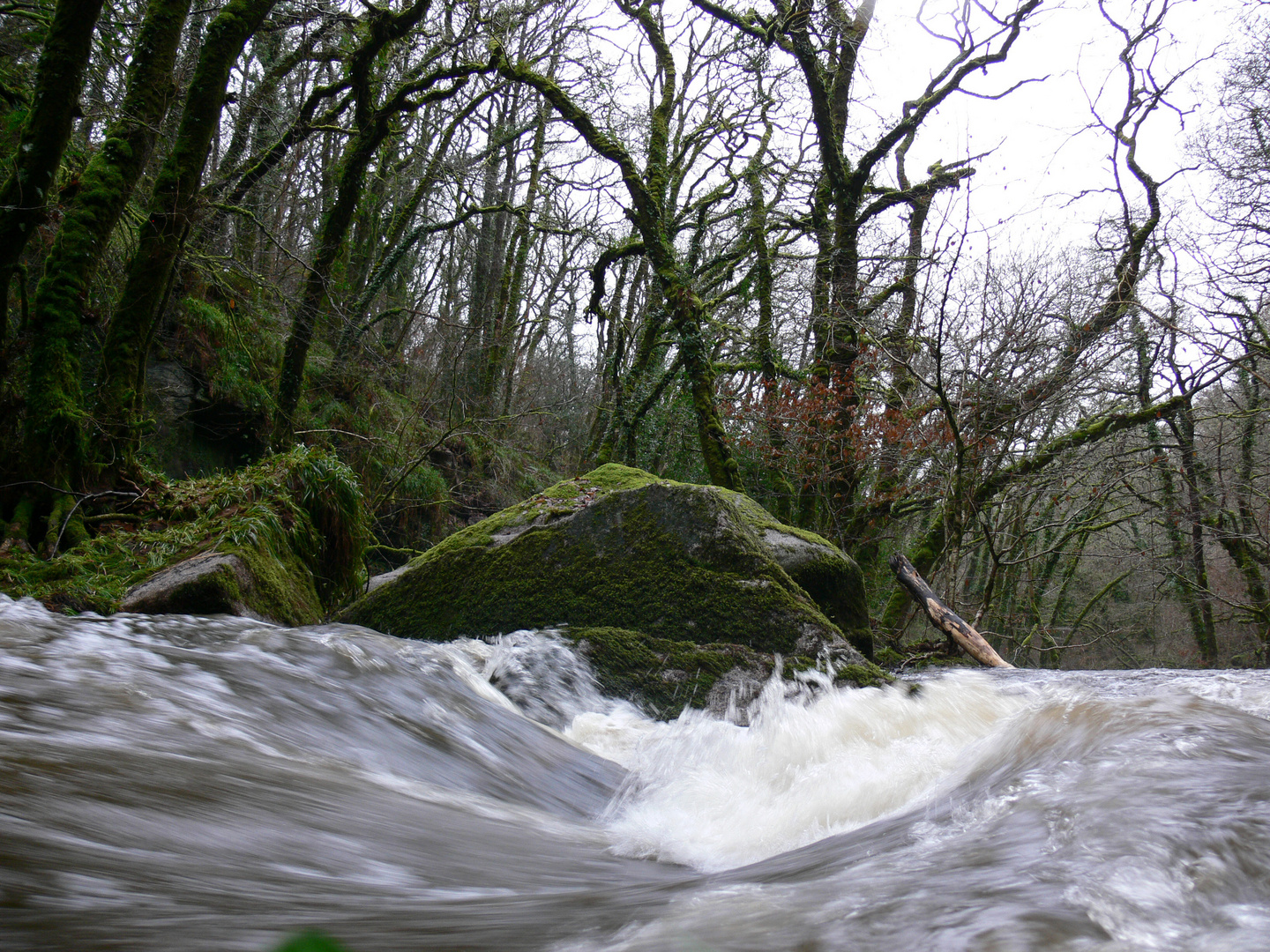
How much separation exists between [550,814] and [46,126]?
234 inches

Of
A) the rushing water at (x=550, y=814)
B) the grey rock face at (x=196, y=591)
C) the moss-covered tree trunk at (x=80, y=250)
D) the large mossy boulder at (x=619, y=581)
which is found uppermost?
the moss-covered tree trunk at (x=80, y=250)

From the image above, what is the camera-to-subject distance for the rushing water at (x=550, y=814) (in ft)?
4.24

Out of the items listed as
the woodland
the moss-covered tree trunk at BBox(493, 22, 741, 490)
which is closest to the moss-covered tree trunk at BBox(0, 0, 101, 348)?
the woodland

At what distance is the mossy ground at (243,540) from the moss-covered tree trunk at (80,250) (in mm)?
641

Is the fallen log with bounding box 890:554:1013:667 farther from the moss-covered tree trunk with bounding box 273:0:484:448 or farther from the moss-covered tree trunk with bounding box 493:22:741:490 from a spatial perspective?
the moss-covered tree trunk with bounding box 273:0:484:448

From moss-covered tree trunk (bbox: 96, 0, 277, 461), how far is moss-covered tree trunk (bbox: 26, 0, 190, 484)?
0.83 feet

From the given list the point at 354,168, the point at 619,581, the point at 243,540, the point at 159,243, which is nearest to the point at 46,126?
the point at 159,243

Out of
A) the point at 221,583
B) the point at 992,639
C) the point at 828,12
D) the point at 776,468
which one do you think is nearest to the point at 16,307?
the point at 221,583

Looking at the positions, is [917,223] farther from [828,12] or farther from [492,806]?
[492,806]

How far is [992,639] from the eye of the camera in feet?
46.0

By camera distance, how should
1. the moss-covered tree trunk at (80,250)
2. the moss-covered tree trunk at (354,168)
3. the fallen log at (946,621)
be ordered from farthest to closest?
the moss-covered tree trunk at (354,168)
the fallen log at (946,621)
the moss-covered tree trunk at (80,250)

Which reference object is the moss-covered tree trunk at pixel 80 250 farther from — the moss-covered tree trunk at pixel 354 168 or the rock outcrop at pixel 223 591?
the moss-covered tree trunk at pixel 354 168

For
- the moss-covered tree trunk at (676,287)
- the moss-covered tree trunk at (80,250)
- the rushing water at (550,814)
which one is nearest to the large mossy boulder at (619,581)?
the rushing water at (550,814)

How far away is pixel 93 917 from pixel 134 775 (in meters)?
0.85
